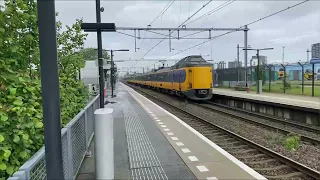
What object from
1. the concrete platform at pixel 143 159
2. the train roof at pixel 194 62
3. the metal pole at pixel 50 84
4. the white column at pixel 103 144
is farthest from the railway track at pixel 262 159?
the train roof at pixel 194 62

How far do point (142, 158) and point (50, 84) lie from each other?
4708mm

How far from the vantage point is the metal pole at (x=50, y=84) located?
260cm

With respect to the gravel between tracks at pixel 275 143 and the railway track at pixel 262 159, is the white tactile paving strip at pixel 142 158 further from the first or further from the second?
the gravel between tracks at pixel 275 143

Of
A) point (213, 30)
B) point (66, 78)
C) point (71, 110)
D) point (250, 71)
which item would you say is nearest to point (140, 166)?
point (71, 110)

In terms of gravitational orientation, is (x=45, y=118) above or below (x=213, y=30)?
below

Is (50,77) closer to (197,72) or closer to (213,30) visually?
(197,72)

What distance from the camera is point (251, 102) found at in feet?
71.8

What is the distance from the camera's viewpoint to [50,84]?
263 cm

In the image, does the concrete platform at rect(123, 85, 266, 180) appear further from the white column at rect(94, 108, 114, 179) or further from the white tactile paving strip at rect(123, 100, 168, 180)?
the white column at rect(94, 108, 114, 179)

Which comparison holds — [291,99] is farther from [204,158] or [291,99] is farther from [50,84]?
[50,84]

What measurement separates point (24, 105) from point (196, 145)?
5.26 meters

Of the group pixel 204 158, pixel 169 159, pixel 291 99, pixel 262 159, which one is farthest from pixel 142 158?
pixel 291 99

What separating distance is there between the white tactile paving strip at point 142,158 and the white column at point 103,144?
0.71 m

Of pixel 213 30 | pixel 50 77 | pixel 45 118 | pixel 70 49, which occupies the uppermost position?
pixel 213 30
